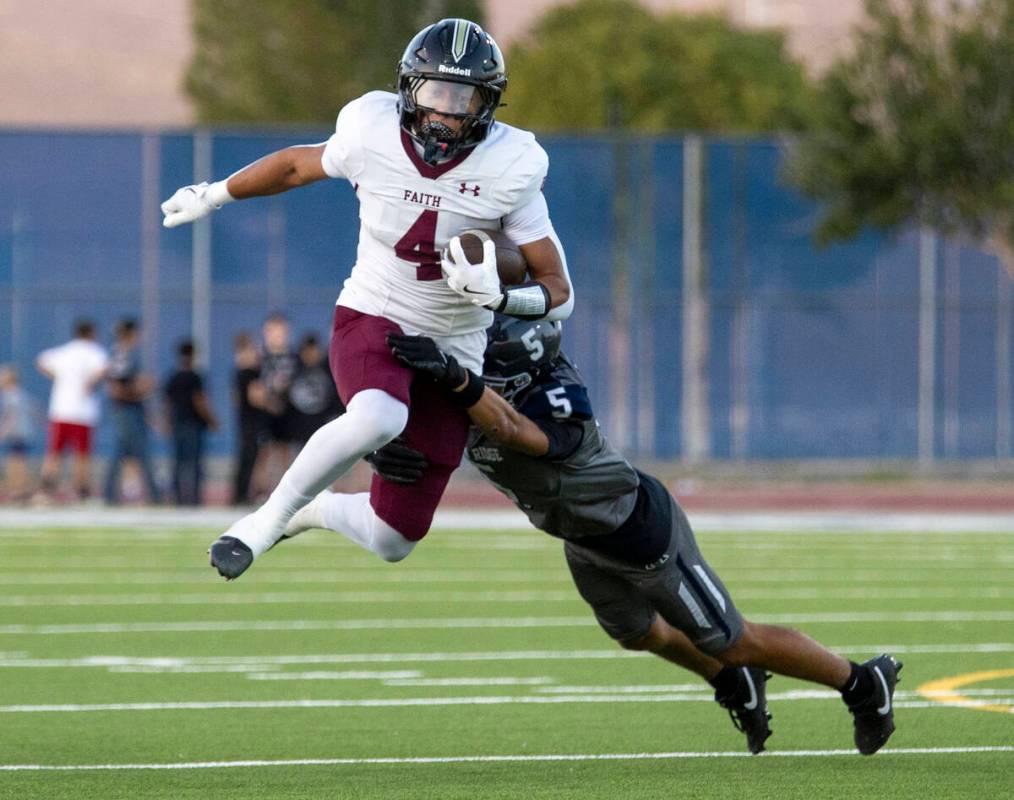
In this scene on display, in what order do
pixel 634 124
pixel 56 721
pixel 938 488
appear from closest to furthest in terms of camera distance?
pixel 56 721 < pixel 938 488 < pixel 634 124

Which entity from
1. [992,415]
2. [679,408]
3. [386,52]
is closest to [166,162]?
[679,408]

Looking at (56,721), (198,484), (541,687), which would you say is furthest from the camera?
(198,484)

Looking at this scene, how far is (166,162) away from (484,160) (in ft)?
78.8

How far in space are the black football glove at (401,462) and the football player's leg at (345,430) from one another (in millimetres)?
144

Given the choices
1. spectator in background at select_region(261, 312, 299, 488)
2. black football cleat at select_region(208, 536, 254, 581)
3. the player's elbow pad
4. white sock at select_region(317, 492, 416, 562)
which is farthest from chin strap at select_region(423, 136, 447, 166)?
spectator in background at select_region(261, 312, 299, 488)

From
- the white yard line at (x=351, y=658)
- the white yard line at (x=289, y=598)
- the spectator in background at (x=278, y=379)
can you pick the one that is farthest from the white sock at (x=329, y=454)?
the spectator in background at (x=278, y=379)

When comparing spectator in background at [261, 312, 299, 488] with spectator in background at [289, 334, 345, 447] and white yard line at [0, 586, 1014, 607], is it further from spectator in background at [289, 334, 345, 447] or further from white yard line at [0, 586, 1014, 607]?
white yard line at [0, 586, 1014, 607]

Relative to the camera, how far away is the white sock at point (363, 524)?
21.3 ft

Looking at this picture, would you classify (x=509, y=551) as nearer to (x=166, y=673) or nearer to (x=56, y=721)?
(x=166, y=673)

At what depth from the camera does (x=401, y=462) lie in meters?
6.38

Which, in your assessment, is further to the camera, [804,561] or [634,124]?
[634,124]

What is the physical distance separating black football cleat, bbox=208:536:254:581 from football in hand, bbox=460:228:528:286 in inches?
45.1

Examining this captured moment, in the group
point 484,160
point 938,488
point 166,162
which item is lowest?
point 938,488

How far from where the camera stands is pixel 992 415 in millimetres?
31375
